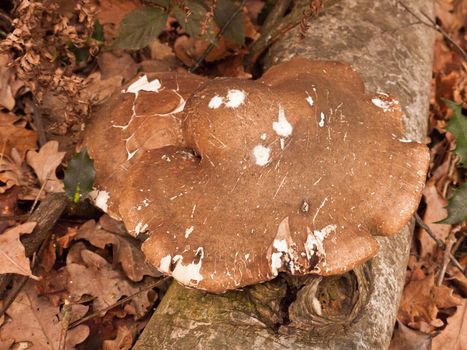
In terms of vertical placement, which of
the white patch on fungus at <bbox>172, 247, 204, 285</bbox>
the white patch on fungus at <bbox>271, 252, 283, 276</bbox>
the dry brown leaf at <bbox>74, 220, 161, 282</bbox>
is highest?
the white patch on fungus at <bbox>271, 252, 283, 276</bbox>

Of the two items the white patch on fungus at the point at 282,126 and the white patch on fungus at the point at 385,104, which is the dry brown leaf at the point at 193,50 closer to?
the white patch on fungus at the point at 385,104

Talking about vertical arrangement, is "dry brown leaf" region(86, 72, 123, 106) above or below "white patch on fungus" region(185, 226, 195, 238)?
below

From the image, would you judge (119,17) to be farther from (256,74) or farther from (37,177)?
(37,177)

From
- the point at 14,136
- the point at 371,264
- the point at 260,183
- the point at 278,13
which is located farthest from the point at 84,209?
the point at 278,13

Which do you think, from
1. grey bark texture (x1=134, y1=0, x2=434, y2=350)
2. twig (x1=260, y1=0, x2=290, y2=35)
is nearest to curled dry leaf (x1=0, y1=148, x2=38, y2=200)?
grey bark texture (x1=134, y1=0, x2=434, y2=350)

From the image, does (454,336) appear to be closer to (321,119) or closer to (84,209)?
(321,119)

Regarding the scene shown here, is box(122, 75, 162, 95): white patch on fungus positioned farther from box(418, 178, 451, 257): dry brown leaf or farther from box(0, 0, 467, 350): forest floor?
box(418, 178, 451, 257): dry brown leaf
